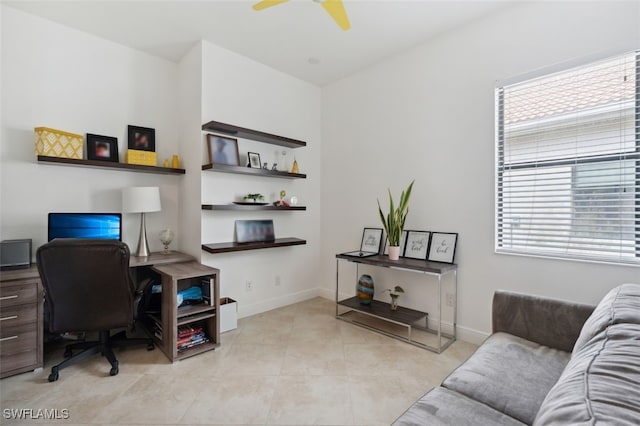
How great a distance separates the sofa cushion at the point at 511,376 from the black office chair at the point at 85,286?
6.95ft

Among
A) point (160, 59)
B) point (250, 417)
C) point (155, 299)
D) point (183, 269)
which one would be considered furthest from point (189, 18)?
point (250, 417)

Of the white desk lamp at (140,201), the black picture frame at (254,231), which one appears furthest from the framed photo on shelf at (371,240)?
the white desk lamp at (140,201)

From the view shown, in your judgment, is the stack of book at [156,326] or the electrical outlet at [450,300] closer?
the stack of book at [156,326]

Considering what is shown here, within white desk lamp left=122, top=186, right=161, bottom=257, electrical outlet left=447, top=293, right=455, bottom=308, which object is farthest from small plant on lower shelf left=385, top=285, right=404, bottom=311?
white desk lamp left=122, top=186, right=161, bottom=257

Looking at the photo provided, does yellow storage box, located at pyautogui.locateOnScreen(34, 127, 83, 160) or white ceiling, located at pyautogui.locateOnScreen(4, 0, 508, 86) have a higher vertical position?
white ceiling, located at pyautogui.locateOnScreen(4, 0, 508, 86)

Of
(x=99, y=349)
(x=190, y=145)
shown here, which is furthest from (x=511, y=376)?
(x=190, y=145)

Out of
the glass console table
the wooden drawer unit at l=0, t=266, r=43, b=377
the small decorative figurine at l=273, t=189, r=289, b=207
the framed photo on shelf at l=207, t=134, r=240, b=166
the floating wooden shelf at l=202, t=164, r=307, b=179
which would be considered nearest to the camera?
the wooden drawer unit at l=0, t=266, r=43, b=377

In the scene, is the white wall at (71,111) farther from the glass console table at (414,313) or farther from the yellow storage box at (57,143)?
the glass console table at (414,313)

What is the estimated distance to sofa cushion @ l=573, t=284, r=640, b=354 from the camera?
1020 millimetres

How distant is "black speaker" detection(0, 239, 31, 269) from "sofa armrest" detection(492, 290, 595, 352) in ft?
11.4

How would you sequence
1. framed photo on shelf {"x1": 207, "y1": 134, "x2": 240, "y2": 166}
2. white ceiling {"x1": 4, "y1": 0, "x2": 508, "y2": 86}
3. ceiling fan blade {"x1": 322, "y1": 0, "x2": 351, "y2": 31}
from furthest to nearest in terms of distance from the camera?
framed photo on shelf {"x1": 207, "y1": 134, "x2": 240, "y2": 166}
white ceiling {"x1": 4, "y1": 0, "x2": 508, "y2": 86}
ceiling fan blade {"x1": 322, "y1": 0, "x2": 351, "y2": 31}

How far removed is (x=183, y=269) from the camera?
2.60 meters

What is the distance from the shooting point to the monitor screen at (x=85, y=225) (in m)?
2.55

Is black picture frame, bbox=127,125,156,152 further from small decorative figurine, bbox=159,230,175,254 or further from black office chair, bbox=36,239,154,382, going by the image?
black office chair, bbox=36,239,154,382
